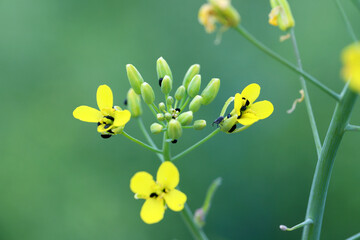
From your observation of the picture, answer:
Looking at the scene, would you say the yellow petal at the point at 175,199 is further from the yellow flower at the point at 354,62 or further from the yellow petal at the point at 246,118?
the yellow flower at the point at 354,62

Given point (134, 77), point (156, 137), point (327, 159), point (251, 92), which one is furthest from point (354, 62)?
point (156, 137)

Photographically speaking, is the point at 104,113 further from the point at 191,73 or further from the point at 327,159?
the point at 327,159

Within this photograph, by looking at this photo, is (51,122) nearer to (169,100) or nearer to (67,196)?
(67,196)

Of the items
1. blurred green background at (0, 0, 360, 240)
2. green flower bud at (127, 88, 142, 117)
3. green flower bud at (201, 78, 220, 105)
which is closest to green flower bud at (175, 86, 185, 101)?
green flower bud at (201, 78, 220, 105)

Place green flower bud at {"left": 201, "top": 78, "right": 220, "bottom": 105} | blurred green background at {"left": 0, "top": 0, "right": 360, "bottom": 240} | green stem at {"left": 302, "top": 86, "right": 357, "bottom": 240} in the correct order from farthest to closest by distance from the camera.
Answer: blurred green background at {"left": 0, "top": 0, "right": 360, "bottom": 240}, green flower bud at {"left": 201, "top": 78, "right": 220, "bottom": 105}, green stem at {"left": 302, "top": 86, "right": 357, "bottom": 240}

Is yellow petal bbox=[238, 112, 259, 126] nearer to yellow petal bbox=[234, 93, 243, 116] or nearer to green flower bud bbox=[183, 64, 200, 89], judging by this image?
yellow petal bbox=[234, 93, 243, 116]
